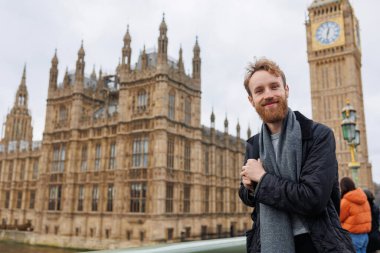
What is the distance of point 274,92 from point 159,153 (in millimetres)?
24350

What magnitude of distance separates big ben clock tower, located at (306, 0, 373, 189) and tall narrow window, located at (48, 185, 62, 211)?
4112 centimetres

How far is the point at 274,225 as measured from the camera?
1740mm

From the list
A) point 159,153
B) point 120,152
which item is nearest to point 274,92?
point 159,153

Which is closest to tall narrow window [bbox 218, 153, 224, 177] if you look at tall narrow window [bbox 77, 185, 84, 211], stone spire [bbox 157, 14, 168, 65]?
stone spire [bbox 157, 14, 168, 65]

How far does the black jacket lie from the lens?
1.66 m

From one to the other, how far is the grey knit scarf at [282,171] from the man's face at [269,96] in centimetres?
6

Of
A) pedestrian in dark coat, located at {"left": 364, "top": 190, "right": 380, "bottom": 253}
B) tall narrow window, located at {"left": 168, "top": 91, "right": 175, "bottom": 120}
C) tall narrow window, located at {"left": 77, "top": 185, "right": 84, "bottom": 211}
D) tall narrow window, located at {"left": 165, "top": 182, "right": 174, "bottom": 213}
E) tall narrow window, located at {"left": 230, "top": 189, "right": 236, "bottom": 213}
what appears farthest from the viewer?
tall narrow window, located at {"left": 230, "top": 189, "right": 236, "bottom": 213}

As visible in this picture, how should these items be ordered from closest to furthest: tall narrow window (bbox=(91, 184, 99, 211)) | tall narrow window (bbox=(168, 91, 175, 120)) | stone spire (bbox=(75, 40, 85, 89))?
tall narrow window (bbox=(168, 91, 175, 120)), tall narrow window (bbox=(91, 184, 99, 211)), stone spire (bbox=(75, 40, 85, 89))

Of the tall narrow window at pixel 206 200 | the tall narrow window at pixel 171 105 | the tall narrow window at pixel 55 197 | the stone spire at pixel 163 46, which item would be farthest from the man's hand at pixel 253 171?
the tall narrow window at pixel 55 197

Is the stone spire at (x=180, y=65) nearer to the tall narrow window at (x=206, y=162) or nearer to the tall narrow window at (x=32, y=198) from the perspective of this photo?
the tall narrow window at (x=206, y=162)

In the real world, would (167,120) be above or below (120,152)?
above

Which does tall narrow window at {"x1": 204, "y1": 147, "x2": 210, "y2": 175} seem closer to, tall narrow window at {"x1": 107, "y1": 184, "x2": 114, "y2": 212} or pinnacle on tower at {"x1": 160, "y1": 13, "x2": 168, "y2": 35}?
tall narrow window at {"x1": 107, "y1": 184, "x2": 114, "y2": 212}

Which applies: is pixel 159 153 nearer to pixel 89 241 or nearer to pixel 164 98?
pixel 164 98

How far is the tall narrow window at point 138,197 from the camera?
26594 mm
